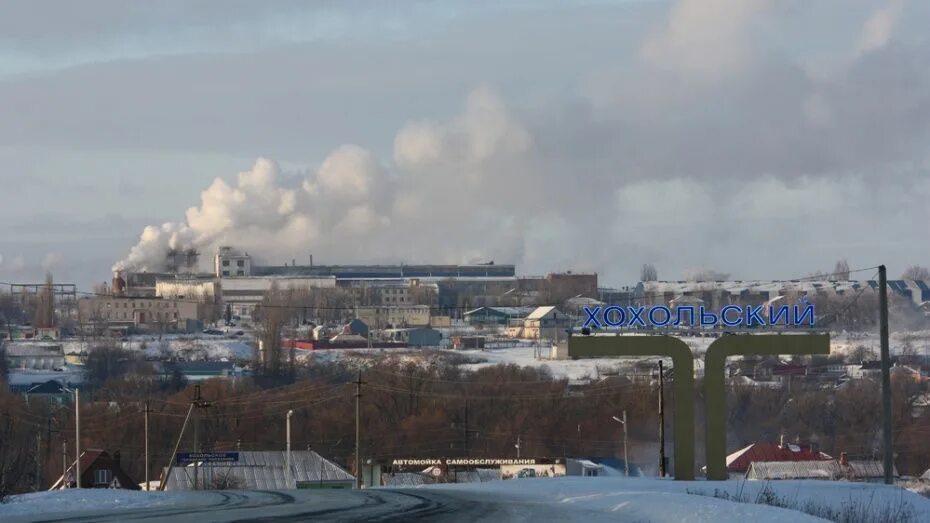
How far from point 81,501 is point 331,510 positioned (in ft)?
15.7

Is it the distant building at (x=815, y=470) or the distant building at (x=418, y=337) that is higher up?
the distant building at (x=418, y=337)

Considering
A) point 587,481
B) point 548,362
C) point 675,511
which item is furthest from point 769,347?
point 548,362

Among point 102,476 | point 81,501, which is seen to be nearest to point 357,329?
point 102,476

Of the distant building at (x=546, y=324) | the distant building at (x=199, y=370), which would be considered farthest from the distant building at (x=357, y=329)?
the distant building at (x=199, y=370)

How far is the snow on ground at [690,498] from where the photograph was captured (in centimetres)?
Result: 2188

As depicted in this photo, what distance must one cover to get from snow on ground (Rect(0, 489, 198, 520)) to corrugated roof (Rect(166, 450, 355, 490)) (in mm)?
34508

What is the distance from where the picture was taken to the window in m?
65.6

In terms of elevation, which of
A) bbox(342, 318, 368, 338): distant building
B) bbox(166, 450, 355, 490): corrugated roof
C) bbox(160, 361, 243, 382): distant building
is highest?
bbox(342, 318, 368, 338): distant building

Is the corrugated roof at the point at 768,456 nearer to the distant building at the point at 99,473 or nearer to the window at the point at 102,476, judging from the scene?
the distant building at the point at 99,473

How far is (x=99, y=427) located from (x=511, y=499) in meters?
61.5

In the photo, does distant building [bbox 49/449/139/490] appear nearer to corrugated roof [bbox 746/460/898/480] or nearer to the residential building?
the residential building

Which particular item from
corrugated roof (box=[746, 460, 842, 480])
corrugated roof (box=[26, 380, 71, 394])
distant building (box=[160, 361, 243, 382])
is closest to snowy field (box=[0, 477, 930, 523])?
corrugated roof (box=[746, 460, 842, 480])

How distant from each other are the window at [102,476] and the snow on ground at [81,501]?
129 ft

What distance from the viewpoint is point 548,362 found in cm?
13125
